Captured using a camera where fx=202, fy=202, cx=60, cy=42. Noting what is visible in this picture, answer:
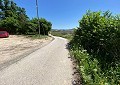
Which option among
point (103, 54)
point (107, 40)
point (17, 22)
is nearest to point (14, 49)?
point (103, 54)

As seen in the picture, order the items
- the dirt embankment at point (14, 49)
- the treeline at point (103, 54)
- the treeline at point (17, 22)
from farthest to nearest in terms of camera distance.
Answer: the treeline at point (17, 22) → the dirt embankment at point (14, 49) → the treeline at point (103, 54)

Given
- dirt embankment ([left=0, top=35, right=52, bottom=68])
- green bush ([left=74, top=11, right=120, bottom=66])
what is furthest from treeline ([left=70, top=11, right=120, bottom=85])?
dirt embankment ([left=0, top=35, right=52, bottom=68])

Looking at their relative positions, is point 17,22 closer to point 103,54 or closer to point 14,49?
point 14,49

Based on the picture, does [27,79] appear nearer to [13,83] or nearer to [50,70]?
[13,83]

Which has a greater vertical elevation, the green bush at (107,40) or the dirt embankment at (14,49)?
the green bush at (107,40)

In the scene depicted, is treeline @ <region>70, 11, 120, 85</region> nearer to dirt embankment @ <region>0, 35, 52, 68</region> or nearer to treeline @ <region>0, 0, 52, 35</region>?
dirt embankment @ <region>0, 35, 52, 68</region>

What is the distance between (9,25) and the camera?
5853 cm

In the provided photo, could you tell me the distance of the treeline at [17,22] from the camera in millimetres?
59256

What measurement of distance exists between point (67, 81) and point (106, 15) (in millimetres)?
14322

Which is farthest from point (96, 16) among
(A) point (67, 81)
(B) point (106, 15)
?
(A) point (67, 81)

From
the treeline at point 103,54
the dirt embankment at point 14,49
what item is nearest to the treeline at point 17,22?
the dirt embankment at point 14,49

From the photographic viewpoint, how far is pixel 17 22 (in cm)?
5994

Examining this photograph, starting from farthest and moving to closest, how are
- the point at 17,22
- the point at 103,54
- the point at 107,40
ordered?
the point at 17,22, the point at 103,54, the point at 107,40

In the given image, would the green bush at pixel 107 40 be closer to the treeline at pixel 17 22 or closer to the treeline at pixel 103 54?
the treeline at pixel 103 54
